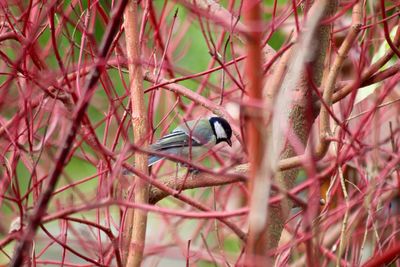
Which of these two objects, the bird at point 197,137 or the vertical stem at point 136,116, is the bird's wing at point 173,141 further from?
the vertical stem at point 136,116

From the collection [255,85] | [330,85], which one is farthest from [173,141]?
[255,85]

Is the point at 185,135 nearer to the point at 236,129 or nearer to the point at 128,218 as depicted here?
the point at 236,129

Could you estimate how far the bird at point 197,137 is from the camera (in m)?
2.62

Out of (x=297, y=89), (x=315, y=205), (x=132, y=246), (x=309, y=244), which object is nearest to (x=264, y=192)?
(x=309, y=244)

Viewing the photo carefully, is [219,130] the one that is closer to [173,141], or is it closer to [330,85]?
[173,141]

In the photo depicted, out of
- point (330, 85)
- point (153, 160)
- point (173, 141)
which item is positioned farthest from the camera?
point (173, 141)

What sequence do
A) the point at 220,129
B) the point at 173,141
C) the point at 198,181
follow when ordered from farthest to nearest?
the point at 220,129 → the point at 173,141 → the point at 198,181

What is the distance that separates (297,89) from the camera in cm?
181

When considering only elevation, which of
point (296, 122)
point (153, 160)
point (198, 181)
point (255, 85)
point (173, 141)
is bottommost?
point (255, 85)

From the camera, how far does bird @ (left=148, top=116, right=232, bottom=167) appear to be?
2620 mm

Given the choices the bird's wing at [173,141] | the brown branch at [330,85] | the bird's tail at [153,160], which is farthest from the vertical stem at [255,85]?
the bird's wing at [173,141]

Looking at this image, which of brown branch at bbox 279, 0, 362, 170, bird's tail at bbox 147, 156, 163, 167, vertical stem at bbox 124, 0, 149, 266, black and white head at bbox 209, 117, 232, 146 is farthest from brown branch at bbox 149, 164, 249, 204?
black and white head at bbox 209, 117, 232, 146

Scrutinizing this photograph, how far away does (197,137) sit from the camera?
282 cm

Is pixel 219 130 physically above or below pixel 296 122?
above
